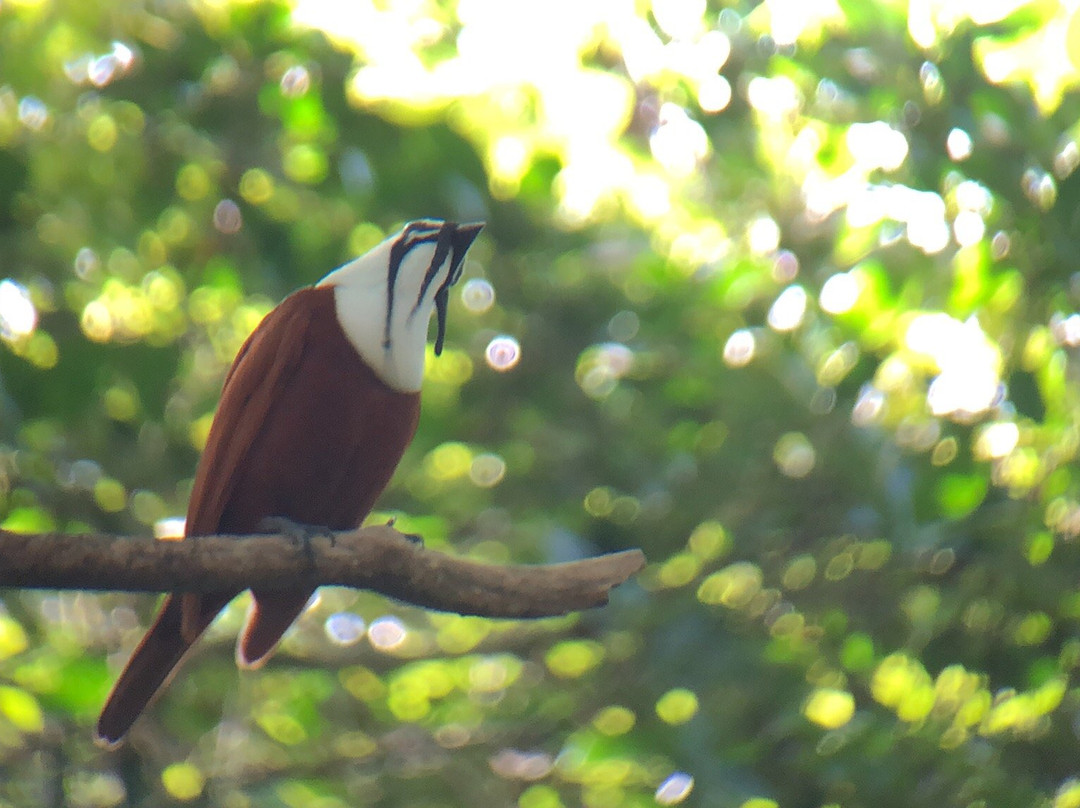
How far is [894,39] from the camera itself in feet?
9.30

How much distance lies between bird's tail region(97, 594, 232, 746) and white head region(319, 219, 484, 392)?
0.55m

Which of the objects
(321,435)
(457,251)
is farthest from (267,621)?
(457,251)

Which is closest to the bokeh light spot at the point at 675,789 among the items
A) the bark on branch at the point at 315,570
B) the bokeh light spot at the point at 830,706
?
the bokeh light spot at the point at 830,706

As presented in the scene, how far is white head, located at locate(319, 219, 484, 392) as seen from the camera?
197 cm

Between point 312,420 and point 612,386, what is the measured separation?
1501 millimetres

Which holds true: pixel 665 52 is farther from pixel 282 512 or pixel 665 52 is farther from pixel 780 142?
pixel 282 512

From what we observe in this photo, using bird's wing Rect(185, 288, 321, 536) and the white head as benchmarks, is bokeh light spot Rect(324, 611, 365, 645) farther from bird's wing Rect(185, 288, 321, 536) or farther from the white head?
the white head

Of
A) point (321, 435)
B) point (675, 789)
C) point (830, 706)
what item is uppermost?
point (321, 435)

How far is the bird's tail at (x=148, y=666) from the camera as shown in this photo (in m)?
1.99

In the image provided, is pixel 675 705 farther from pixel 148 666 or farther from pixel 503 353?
pixel 148 666

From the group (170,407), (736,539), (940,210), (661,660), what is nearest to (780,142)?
(940,210)

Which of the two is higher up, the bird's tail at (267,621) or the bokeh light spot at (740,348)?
the bokeh light spot at (740,348)

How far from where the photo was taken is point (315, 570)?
183cm

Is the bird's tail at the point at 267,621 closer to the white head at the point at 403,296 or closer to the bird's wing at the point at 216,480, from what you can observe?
the bird's wing at the point at 216,480
